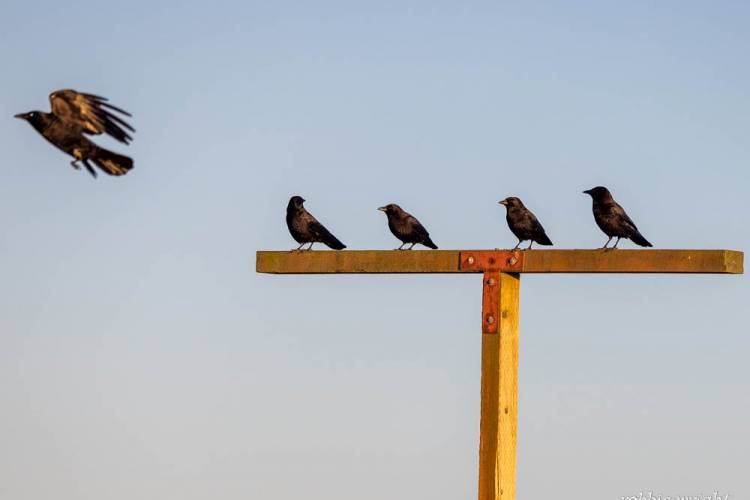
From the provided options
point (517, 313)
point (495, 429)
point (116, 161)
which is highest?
point (116, 161)

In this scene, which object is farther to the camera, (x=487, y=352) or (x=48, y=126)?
(x=48, y=126)

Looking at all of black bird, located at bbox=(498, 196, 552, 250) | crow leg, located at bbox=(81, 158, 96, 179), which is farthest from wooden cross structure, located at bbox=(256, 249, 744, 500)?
black bird, located at bbox=(498, 196, 552, 250)

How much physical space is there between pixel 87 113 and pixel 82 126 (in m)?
0.09

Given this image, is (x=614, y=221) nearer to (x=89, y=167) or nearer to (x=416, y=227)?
(x=416, y=227)

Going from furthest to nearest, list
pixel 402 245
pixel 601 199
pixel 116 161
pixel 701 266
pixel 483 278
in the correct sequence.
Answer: pixel 402 245 → pixel 601 199 → pixel 116 161 → pixel 483 278 → pixel 701 266

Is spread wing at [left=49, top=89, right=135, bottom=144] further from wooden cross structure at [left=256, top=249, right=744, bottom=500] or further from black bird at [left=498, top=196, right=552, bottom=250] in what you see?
black bird at [left=498, top=196, right=552, bottom=250]

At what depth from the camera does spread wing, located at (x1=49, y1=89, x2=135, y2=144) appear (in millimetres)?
8453

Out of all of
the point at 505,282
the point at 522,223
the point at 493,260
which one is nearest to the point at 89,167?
the point at 493,260

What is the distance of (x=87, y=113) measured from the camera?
27.8 feet

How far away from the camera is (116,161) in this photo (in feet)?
27.7

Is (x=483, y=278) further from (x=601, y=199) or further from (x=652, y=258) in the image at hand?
(x=601, y=199)

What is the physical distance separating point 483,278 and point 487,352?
47 cm

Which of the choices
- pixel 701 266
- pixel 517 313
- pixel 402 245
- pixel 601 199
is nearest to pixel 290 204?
pixel 402 245

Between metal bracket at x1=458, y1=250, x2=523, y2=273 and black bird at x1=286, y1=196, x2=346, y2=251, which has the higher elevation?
black bird at x1=286, y1=196, x2=346, y2=251
